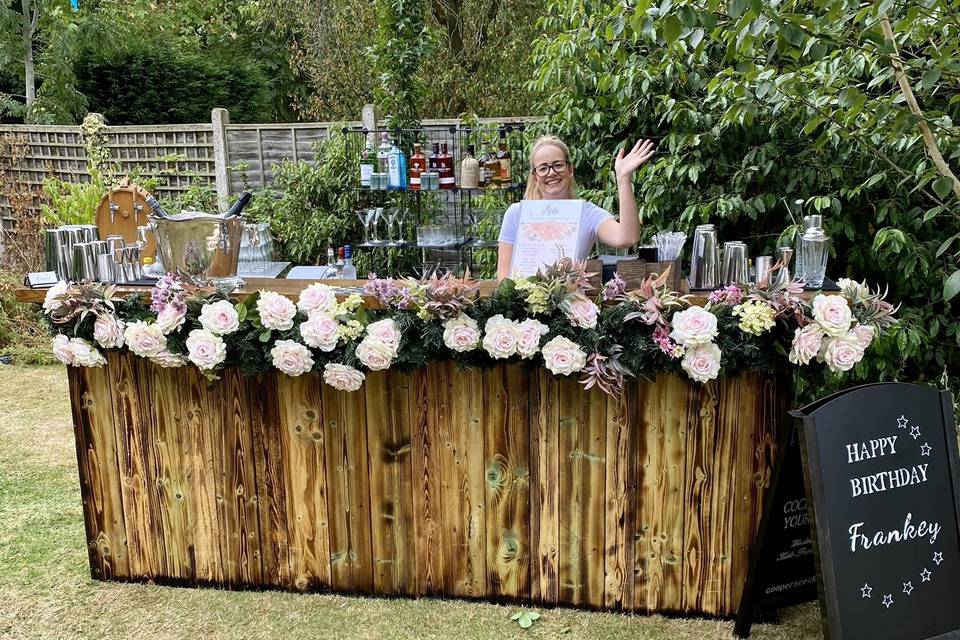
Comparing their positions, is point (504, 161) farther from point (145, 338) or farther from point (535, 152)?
point (145, 338)

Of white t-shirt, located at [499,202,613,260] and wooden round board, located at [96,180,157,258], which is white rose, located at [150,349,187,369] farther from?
wooden round board, located at [96,180,157,258]

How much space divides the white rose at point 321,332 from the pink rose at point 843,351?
1318mm

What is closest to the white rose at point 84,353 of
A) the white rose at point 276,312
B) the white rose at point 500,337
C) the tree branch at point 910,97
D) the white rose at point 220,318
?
the white rose at point 220,318

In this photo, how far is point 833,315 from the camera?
2.08 m

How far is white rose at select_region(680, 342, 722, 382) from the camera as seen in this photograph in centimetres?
210

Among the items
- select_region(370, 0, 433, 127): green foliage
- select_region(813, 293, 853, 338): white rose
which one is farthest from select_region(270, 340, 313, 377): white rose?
select_region(370, 0, 433, 127): green foliage

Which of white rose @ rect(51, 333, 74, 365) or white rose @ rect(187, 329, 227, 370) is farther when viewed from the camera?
white rose @ rect(51, 333, 74, 365)

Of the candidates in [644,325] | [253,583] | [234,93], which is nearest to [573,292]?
[644,325]

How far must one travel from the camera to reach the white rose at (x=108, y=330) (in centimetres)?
233

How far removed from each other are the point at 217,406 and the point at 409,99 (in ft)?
12.6

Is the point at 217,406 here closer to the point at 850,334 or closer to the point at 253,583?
the point at 253,583

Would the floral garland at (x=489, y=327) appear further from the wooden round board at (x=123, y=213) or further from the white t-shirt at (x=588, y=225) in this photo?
the wooden round board at (x=123, y=213)

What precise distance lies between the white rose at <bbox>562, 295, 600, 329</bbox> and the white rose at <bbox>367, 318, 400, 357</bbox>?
46 cm

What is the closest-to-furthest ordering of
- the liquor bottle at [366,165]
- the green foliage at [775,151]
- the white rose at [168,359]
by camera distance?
the white rose at [168,359] → the green foliage at [775,151] → the liquor bottle at [366,165]
